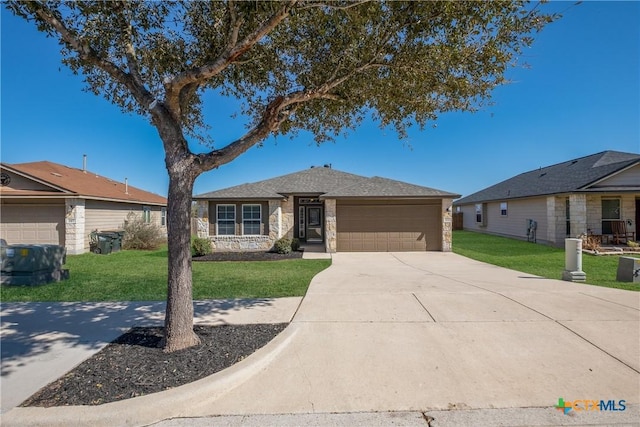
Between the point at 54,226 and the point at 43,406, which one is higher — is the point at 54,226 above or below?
above

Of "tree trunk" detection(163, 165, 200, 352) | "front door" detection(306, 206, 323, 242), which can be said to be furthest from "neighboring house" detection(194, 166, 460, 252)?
"tree trunk" detection(163, 165, 200, 352)

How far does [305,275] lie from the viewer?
9.65 metres

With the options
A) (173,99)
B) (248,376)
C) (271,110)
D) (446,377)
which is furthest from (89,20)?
(446,377)

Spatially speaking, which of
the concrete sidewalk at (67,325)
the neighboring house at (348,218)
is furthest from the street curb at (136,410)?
the neighboring house at (348,218)

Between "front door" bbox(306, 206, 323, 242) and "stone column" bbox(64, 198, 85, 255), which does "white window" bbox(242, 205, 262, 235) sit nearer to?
"front door" bbox(306, 206, 323, 242)

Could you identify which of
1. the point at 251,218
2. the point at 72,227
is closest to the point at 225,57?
the point at 251,218

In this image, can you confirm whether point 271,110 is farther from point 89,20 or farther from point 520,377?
point 520,377

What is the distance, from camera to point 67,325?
17.3 ft

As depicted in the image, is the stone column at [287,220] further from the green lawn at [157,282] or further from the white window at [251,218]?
the green lawn at [157,282]

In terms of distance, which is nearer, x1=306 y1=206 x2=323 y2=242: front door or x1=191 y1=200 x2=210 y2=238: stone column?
x1=191 y1=200 x2=210 y2=238: stone column

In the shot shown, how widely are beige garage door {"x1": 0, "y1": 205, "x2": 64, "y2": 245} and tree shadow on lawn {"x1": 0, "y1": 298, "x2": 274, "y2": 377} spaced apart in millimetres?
11064

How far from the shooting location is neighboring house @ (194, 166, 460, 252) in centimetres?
1561

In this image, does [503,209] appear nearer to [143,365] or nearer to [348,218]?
[348,218]

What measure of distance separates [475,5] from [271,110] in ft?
10.6
